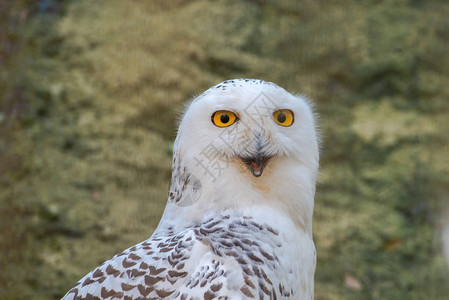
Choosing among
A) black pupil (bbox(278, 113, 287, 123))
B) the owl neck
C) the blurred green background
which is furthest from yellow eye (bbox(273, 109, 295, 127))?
the blurred green background

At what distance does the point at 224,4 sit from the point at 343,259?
257 cm

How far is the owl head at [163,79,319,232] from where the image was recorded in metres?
1.96

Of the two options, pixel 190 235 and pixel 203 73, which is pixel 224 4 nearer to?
pixel 203 73

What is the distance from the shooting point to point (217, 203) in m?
2.00

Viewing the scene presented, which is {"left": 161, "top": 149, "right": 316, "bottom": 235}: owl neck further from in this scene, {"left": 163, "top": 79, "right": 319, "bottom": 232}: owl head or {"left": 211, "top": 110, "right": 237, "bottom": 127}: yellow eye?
{"left": 211, "top": 110, "right": 237, "bottom": 127}: yellow eye

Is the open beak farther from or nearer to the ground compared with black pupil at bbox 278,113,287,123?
nearer to the ground

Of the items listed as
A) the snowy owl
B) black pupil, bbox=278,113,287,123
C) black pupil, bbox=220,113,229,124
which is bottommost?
the snowy owl

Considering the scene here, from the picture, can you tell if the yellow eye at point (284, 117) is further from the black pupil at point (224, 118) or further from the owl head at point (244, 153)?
the black pupil at point (224, 118)

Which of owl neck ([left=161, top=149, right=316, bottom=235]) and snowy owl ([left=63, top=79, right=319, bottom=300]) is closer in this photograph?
snowy owl ([left=63, top=79, right=319, bottom=300])

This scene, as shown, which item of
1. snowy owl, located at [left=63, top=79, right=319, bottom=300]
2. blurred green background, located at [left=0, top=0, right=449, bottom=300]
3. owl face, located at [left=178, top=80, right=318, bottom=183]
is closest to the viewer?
snowy owl, located at [left=63, top=79, right=319, bottom=300]

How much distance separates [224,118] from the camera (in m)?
1.97

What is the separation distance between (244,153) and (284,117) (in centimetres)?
23

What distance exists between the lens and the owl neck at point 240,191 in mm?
1995

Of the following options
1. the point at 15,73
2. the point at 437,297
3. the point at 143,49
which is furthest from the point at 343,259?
the point at 15,73
